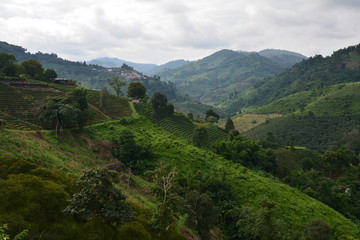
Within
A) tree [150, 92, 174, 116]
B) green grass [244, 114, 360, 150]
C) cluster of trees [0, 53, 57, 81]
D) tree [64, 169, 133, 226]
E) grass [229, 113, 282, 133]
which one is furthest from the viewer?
grass [229, 113, 282, 133]

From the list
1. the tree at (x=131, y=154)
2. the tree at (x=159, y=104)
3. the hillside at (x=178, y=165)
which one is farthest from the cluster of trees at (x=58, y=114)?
the tree at (x=159, y=104)

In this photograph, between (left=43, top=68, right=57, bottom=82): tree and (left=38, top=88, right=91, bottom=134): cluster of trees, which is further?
(left=43, top=68, right=57, bottom=82): tree

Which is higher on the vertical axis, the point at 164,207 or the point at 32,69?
the point at 32,69

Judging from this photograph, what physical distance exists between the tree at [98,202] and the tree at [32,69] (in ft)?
263

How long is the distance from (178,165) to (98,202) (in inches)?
1165

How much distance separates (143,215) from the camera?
23.0 meters

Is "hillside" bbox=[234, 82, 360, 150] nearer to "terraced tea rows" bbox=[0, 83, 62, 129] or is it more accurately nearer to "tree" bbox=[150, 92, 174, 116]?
"tree" bbox=[150, 92, 174, 116]

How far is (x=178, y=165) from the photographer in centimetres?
4669

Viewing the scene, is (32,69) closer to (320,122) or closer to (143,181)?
(143,181)

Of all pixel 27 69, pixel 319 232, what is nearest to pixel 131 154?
pixel 319 232

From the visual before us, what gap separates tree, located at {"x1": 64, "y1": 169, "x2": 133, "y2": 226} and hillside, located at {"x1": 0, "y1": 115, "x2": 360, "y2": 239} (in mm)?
9401

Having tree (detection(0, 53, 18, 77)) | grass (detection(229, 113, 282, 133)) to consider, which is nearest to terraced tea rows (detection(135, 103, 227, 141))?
tree (detection(0, 53, 18, 77))

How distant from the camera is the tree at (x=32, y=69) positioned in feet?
267

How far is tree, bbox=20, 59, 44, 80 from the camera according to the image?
3204 inches
